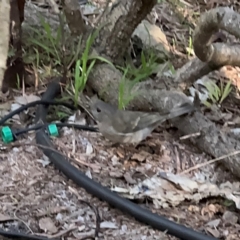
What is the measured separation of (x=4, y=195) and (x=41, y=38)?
59.8 inches

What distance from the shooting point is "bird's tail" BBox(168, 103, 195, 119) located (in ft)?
9.56

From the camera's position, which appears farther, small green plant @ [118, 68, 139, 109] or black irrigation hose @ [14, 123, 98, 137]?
small green plant @ [118, 68, 139, 109]

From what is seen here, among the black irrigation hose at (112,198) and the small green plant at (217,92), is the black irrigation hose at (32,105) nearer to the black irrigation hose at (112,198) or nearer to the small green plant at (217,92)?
the black irrigation hose at (112,198)

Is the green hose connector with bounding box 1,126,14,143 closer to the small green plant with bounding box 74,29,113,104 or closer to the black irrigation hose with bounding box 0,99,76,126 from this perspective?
the black irrigation hose with bounding box 0,99,76,126

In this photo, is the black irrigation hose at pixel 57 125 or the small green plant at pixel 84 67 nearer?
the black irrigation hose at pixel 57 125

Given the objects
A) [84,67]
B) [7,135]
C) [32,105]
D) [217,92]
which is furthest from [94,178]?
[217,92]

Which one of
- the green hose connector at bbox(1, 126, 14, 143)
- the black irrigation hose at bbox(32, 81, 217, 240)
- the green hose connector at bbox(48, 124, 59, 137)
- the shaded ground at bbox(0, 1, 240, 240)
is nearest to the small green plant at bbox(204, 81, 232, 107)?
the shaded ground at bbox(0, 1, 240, 240)

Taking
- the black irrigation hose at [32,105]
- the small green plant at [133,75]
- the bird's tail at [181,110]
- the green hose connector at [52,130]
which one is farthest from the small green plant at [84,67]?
the bird's tail at [181,110]

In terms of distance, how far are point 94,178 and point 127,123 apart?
364 mm

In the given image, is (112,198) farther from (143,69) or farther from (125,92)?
(143,69)

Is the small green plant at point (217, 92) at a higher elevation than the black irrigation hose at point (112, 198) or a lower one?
higher

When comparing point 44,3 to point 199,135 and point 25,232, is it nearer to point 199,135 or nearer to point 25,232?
point 199,135

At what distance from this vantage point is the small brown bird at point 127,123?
2.82m

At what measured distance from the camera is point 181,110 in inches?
115
